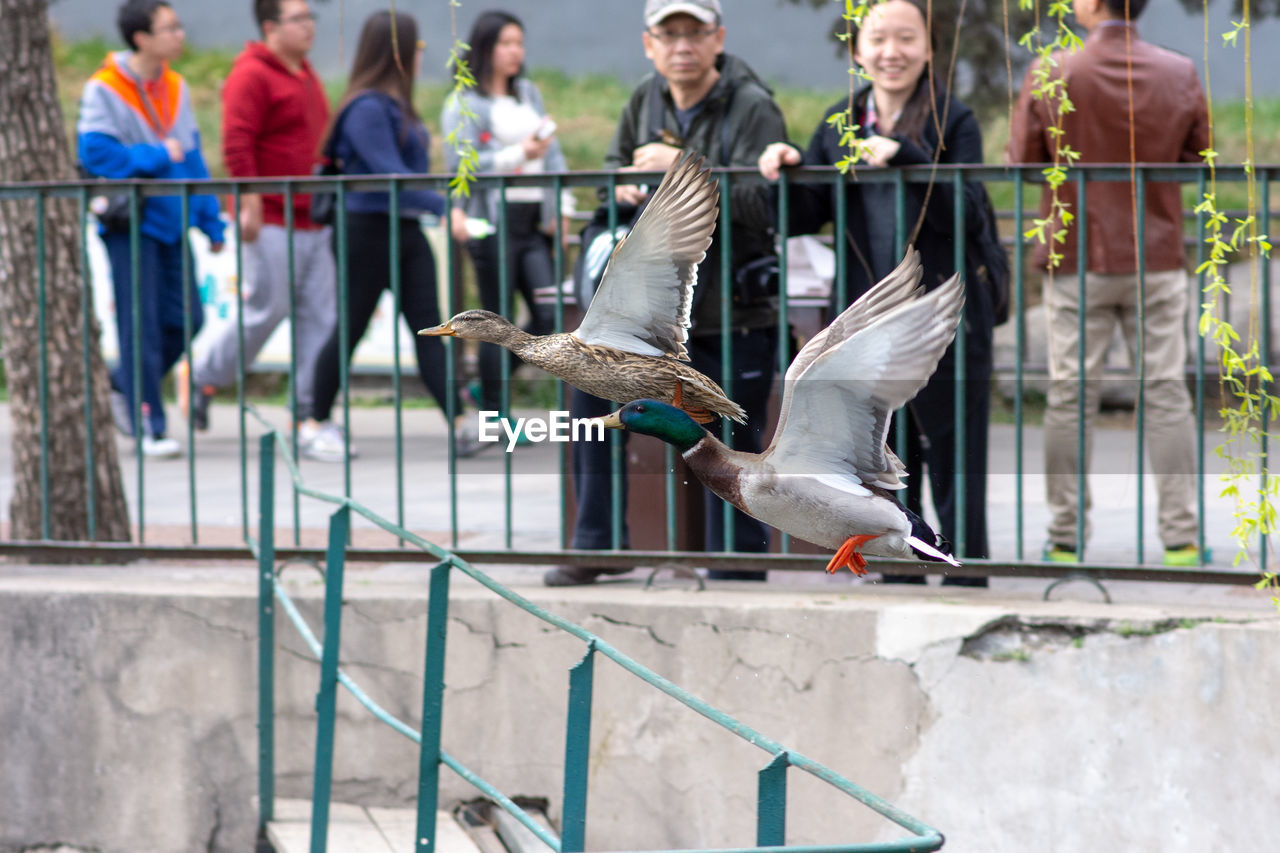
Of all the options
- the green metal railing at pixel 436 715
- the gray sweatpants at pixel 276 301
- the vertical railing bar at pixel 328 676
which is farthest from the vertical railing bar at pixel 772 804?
the gray sweatpants at pixel 276 301

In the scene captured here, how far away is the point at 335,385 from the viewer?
417 centimetres

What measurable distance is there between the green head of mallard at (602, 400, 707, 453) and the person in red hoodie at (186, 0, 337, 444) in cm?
369

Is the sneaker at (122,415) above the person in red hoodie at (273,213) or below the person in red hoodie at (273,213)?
below

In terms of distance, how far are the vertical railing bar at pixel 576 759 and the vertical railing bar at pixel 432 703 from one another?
0.74m

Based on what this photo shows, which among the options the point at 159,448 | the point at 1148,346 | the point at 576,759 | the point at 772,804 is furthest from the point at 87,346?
the point at 772,804

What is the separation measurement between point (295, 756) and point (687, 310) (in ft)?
16.0

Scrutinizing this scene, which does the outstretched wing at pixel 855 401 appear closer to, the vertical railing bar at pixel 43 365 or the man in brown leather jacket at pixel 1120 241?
the man in brown leather jacket at pixel 1120 241

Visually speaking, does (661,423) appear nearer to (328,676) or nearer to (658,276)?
(658,276)

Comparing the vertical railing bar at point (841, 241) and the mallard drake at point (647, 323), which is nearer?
the mallard drake at point (647, 323)

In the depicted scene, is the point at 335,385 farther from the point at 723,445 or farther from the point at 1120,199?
the point at 723,445

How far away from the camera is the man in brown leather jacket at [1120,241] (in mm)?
1259

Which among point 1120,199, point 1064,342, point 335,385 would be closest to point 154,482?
point 335,385

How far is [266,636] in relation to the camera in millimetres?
4828

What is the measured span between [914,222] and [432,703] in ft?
10.6
